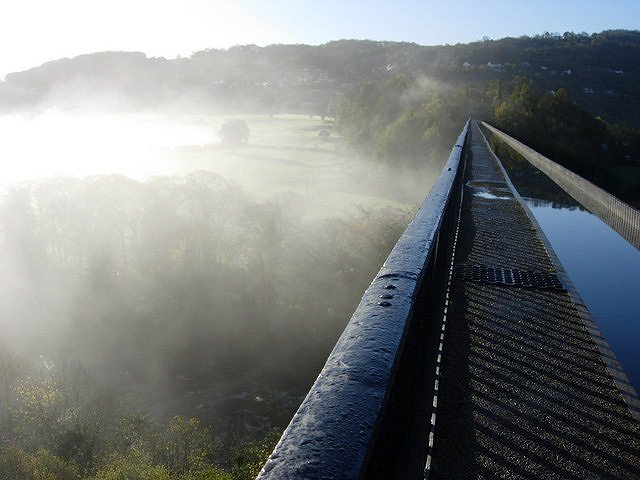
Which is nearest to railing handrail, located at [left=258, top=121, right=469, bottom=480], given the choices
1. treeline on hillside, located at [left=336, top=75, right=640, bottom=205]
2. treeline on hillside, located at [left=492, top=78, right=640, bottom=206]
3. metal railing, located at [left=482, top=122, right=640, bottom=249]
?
metal railing, located at [left=482, top=122, right=640, bottom=249]

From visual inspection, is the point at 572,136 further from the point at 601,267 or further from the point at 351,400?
the point at 351,400

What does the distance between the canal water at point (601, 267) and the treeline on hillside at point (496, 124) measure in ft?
22.5

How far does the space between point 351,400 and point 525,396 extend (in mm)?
4026

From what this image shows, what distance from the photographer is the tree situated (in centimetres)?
18388

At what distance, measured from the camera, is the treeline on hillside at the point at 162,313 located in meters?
44.8

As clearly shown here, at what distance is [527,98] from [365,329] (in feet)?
248

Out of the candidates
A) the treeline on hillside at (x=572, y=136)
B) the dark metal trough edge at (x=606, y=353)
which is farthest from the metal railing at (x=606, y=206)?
the treeline on hillside at (x=572, y=136)

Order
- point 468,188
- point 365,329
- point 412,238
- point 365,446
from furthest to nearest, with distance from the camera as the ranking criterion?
point 468,188, point 412,238, point 365,329, point 365,446

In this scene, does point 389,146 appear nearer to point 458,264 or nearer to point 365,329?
point 458,264

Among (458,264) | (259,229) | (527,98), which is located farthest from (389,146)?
(458,264)

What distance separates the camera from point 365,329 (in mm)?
1853

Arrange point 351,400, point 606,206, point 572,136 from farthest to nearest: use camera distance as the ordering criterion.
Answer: point 572,136, point 606,206, point 351,400

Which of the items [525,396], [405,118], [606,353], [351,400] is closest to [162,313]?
[405,118]

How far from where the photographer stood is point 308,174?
12975 centimetres
